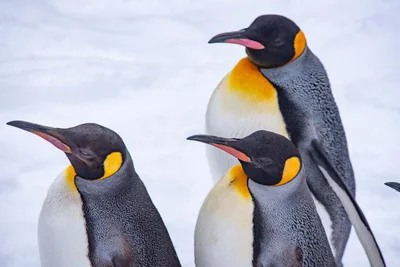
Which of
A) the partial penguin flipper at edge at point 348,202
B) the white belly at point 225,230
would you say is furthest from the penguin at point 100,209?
the partial penguin flipper at edge at point 348,202

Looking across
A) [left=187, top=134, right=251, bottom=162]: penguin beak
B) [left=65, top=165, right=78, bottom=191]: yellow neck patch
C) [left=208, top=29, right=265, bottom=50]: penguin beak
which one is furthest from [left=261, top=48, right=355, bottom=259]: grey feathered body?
[left=65, top=165, right=78, bottom=191]: yellow neck patch

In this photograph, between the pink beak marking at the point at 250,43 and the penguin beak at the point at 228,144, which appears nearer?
the penguin beak at the point at 228,144

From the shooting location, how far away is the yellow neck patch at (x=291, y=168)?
199cm

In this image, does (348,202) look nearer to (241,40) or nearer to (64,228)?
(241,40)

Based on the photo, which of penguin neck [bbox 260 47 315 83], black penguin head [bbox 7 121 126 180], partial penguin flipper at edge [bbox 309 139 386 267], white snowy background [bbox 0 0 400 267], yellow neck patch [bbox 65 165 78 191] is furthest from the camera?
white snowy background [bbox 0 0 400 267]

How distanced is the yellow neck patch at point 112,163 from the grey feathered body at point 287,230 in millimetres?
364

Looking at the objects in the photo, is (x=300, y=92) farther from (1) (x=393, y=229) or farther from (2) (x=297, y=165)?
(1) (x=393, y=229)

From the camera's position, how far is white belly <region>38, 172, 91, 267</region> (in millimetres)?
2057

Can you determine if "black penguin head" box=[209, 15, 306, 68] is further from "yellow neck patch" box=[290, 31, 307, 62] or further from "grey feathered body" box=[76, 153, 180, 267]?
"grey feathered body" box=[76, 153, 180, 267]

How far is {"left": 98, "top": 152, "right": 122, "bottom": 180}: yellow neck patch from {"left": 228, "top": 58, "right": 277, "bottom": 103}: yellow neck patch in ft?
2.02

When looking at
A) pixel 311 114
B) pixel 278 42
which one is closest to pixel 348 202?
pixel 311 114

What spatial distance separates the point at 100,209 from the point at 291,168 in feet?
1.63

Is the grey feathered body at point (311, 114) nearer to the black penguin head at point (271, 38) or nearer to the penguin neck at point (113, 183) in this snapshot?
the black penguin head at point (271, 38)

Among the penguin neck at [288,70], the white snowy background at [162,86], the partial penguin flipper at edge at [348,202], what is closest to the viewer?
the partial penguin flipper at edge at [348,202]
